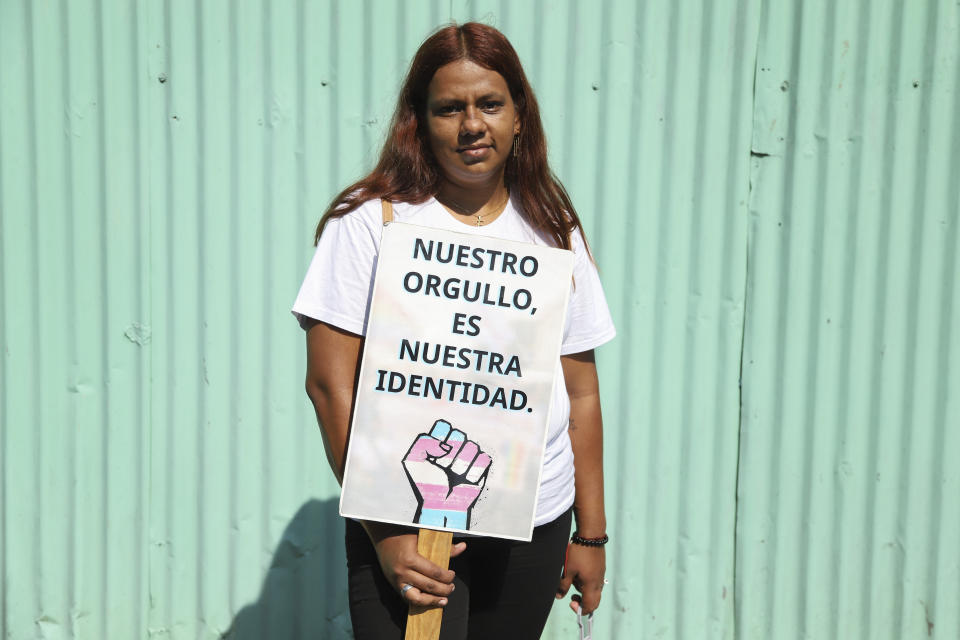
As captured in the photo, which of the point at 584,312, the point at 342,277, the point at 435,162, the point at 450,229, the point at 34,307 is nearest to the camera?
the point at 342,277

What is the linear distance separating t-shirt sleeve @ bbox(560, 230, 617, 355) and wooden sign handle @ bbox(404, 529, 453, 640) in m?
0.55

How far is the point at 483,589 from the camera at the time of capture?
2.19 metres

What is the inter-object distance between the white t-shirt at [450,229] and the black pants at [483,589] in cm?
10

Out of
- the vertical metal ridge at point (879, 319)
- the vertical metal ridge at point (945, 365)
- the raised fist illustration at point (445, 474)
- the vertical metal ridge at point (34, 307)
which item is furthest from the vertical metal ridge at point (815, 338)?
the vertical metal ridge at point (34, 307)

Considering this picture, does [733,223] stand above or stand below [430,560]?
above

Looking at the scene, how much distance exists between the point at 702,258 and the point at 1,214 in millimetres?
2453

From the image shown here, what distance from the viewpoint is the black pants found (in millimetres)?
2035

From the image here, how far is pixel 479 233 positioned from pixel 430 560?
72 centimetres

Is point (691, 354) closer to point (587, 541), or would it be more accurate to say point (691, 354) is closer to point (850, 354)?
point (850, 354)

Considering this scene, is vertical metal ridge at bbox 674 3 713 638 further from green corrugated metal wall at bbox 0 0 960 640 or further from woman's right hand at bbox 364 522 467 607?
woman's right hand at bbox 364 522 467 607

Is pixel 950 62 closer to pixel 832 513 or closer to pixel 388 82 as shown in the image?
pixel 832 513

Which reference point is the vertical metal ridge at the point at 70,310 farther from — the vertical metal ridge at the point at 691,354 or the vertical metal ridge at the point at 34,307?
the vertical metal ridge at the point at 691,354

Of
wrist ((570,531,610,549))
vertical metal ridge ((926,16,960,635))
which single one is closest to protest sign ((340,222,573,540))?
wrist ((570,531,610,549))

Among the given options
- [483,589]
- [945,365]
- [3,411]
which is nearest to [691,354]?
[945,365]
